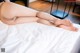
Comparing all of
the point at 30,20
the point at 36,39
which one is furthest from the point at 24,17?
the point at 36,39

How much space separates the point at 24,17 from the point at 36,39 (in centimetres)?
42

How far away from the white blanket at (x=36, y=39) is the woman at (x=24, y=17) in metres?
0.07

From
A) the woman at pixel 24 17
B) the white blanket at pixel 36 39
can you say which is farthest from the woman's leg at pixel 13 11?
the white blanket at pixel 36 39

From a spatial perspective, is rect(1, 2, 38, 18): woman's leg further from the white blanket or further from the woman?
the white blanket

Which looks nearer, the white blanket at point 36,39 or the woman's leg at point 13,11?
the white blanket at point 36,39

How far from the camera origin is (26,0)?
9.86ft

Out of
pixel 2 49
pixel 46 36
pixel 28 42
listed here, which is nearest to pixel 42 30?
pixel 46 36

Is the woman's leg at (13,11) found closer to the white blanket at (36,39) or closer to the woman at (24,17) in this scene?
the woman at (24,17)

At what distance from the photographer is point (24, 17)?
1338mm

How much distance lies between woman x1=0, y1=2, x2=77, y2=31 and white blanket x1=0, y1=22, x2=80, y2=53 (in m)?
0.07

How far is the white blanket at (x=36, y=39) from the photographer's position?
2.99 ft

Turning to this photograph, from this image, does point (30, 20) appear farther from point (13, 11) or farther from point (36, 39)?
point (36, 39)

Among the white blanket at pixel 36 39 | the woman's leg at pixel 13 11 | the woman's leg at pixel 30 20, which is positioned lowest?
the white blanket at pixel 36 39

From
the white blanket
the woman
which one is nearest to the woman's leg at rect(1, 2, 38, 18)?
the woman
